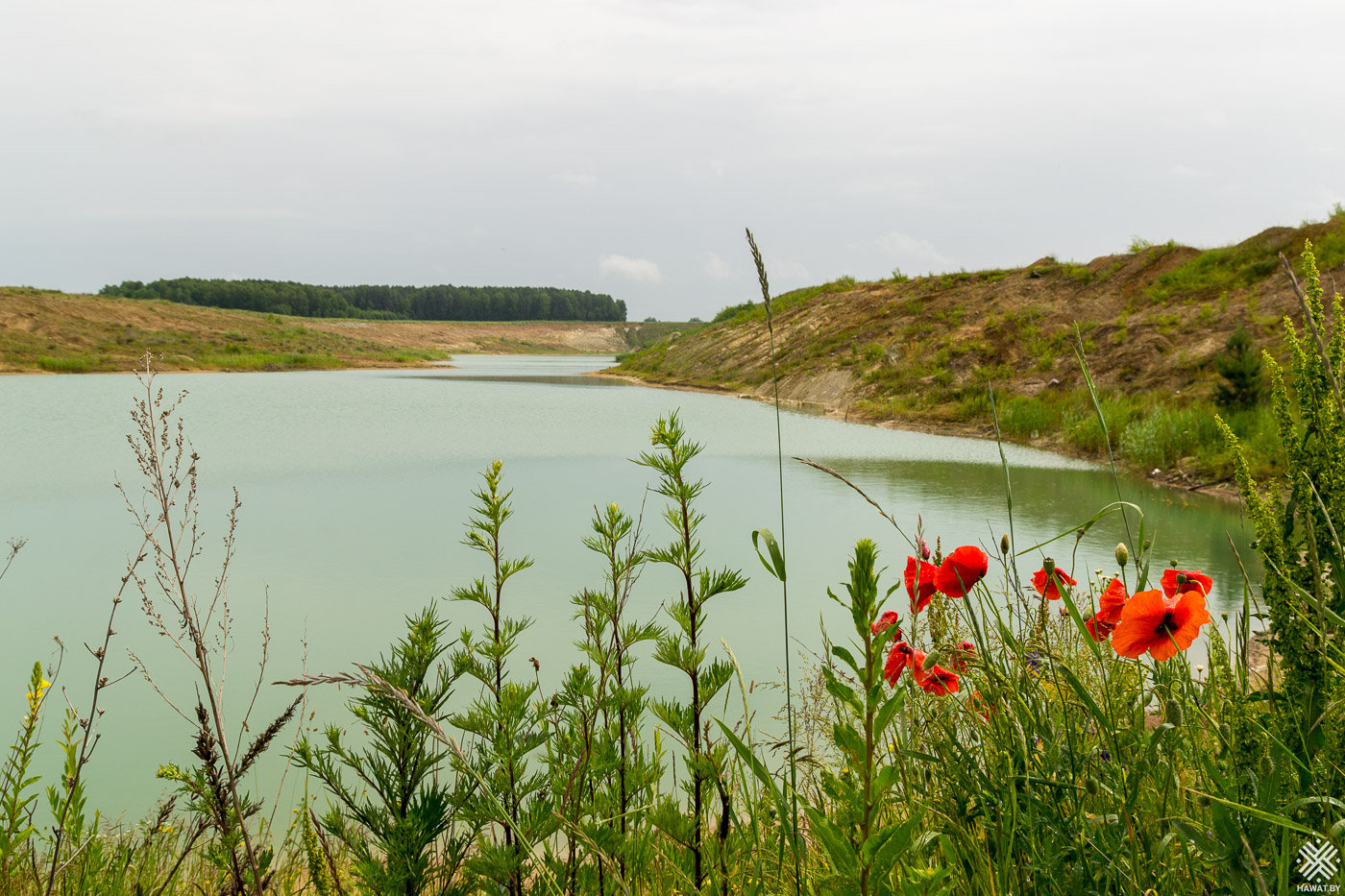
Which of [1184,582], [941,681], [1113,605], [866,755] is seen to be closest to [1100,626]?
[1113,605]

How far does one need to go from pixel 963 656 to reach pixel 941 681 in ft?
1.05

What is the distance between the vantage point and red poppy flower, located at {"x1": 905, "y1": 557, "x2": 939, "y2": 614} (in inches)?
54.6

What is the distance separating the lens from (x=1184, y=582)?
1279 millimetres

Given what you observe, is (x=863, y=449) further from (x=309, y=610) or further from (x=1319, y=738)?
(x=1319, y=738)

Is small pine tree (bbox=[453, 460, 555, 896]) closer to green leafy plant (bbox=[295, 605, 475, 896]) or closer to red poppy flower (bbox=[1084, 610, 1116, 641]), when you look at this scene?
green leafy plant (bbox=[295, 605, 475, 896])

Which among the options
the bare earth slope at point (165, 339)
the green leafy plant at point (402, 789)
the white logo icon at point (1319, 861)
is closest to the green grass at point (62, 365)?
the bare earth slope at point (165, 339)

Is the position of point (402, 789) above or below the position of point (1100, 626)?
below

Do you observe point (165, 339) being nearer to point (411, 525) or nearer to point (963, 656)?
point (411, 525)

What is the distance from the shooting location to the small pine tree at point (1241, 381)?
940cm

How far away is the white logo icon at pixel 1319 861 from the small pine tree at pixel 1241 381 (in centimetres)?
1053

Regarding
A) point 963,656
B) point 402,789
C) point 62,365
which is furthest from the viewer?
point 62,365

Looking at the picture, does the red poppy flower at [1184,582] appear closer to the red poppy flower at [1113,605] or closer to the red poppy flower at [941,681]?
the red poppy flower at [1113,605]

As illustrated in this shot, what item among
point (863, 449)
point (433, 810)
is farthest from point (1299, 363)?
point (863, 449)

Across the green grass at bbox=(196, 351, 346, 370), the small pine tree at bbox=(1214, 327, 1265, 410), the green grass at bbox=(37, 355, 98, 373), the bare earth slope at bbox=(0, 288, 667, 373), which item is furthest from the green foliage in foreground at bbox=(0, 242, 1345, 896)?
the green grass at bbox=(196, 351, 346, 370)
